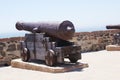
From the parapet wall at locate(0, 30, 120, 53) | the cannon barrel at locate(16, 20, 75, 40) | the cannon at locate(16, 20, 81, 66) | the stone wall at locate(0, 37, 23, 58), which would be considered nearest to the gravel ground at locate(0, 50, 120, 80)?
the cannon at locate(16, 20, 81, 66)

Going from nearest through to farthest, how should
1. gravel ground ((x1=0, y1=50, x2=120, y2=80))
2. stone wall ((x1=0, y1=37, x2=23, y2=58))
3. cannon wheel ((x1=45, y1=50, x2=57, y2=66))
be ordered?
gravel ground ((x1=0, y1=50, x2=120, y2=80)) → cannon wheel ((x1=45, y1=50, x2=57, y2=66)) → stone wall ((x1=0, y1=37, x2=23, y2=58))

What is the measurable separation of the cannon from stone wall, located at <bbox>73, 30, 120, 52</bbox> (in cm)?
455

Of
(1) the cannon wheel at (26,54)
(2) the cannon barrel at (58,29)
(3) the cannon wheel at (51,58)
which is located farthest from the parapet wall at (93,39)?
(3) the cannon wheel at (51,58)

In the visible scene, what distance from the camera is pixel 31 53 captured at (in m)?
8.97

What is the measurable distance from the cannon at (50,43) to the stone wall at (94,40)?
14.9 feet

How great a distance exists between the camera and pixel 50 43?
8.13m

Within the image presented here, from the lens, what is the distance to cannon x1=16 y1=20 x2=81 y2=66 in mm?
8008

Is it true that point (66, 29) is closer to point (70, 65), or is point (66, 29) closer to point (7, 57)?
point (70, 65)

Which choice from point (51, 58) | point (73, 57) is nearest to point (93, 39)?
point (73, 57)

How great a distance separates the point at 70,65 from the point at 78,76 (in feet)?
3.84

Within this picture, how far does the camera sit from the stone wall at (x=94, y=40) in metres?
13.5

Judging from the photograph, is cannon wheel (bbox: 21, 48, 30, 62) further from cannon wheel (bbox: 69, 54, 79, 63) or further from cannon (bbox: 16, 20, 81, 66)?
cannon wheel (bbox: 69, 54, 79, 63)

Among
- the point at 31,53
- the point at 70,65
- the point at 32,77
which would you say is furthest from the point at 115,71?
the point at 31,53

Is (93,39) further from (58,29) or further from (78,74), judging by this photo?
(78,74)
